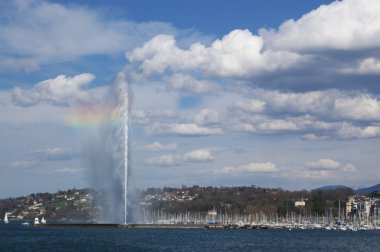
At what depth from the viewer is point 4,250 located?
7044cm

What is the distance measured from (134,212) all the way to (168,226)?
162 ft

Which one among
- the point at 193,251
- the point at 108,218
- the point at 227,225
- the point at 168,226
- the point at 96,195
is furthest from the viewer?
the point at 227,225

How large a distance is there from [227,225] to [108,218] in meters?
77.5

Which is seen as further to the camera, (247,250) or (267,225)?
(267,225)

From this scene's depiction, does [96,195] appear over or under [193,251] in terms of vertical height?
over

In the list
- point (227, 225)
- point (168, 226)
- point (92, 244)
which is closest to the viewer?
point (92, 244)

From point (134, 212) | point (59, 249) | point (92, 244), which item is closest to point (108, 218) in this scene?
point (134, 212)

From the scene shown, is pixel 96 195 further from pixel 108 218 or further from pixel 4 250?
pixel 4 250

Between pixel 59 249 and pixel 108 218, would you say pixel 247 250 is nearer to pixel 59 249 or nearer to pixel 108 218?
pixel 59 249

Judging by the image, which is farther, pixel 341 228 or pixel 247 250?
pixel 341 228

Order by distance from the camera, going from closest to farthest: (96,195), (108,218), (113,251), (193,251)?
1. (113,251)
2. (193,251)
3. (96,195)
4. (108,218)

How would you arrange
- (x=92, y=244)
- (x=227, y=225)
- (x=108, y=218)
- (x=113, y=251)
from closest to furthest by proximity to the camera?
(x=113, y=251), (x=92, y=244), (x=108, y=218), (x=227, y=225)

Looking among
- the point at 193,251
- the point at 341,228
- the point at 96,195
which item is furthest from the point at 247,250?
the point at 341,228

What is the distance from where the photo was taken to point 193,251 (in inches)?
2899
